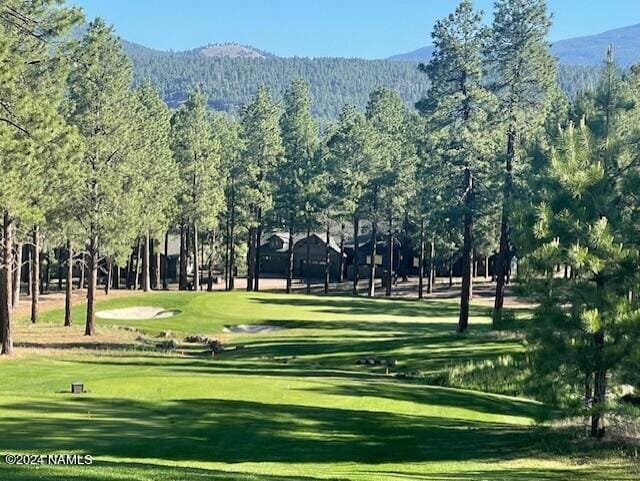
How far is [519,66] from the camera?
4191 centimetres

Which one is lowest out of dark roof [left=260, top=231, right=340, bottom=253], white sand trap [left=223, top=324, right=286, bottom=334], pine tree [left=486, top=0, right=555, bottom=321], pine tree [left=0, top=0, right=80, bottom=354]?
white sand trap [left=223, top=324, right=286, bottom=334]

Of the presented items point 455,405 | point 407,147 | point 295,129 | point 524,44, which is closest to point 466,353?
point 455,405

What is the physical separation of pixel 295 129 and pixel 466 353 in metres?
45.8

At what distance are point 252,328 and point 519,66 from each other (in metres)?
22.5

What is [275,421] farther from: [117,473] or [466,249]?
[466,249]

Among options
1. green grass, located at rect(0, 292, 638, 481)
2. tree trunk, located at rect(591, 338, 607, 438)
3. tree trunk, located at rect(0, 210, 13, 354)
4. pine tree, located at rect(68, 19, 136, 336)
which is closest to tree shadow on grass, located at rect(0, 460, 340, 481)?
green grass, located at rect(0, 292, 638, 481)

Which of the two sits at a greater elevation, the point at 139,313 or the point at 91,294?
the point at 91,294

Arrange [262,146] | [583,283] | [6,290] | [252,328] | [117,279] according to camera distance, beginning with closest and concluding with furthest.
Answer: [583,283]
[6,290]
[252,328]
[262,146]
[117,279]

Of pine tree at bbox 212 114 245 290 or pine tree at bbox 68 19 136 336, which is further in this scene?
pine tree at bbox 212 114 245 290

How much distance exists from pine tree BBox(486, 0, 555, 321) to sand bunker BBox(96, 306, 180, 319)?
79.4 feet

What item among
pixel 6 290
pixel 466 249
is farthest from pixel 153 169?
pixel 466 249

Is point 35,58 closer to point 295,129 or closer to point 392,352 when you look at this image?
point 392,352

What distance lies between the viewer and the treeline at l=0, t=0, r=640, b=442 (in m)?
19.6

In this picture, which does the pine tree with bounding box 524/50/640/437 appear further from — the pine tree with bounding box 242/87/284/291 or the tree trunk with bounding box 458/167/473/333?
the pine tree with bounding box 242/87/284/291
